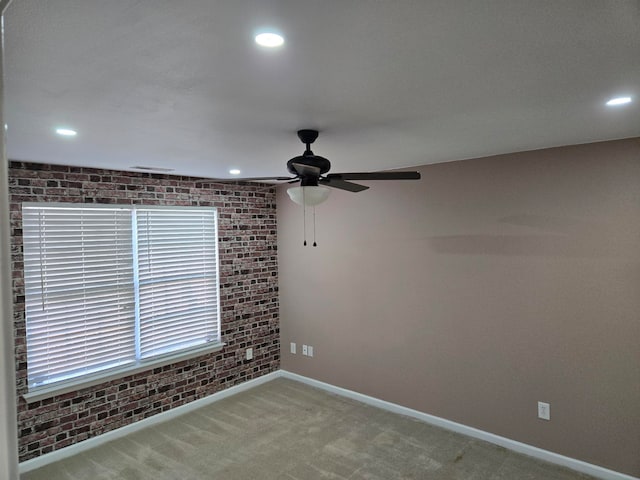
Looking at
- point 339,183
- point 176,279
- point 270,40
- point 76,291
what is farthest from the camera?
point 176,279

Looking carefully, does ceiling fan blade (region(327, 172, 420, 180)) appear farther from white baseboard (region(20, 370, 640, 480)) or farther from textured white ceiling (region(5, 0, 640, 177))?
white baseboard (region(20, 370, 640, 480))

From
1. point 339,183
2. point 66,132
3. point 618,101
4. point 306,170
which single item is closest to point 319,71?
point 306,170

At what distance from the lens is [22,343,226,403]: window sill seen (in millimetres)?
3367

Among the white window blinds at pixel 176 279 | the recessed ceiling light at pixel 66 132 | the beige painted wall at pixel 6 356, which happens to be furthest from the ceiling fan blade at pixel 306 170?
the white window blinds at pixel 176 279

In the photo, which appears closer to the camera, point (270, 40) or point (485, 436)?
point (270, 40)

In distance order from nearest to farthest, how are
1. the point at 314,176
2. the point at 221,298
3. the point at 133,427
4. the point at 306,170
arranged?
the point at 306,170 < the point at 314,176 < the point at 133,427 < the point at 221,298

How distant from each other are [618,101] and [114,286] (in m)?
4.08

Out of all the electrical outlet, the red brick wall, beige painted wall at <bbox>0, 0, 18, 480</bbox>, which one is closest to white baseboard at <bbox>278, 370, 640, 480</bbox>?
the electrical outlet

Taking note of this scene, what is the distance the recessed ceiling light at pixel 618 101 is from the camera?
2000 mm

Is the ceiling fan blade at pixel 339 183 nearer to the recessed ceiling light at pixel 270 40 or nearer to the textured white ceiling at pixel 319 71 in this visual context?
the textured white ceiling at pixel 319 71

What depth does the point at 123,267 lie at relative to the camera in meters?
3.93

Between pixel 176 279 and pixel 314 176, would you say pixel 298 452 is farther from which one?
pixel 314 176

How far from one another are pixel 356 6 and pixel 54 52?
41.0 inches

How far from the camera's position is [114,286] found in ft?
12.7
